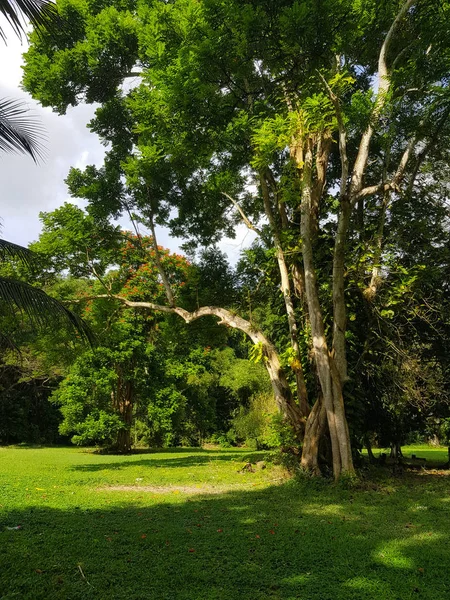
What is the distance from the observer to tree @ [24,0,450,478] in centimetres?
796

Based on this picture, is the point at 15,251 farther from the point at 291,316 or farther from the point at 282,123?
the point at 291,316

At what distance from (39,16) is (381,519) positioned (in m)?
6.57

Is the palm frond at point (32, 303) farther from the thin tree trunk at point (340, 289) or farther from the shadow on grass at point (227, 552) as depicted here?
the thin tree trunk at point (340, 289)

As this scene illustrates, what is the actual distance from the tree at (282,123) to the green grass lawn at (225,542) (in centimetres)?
176

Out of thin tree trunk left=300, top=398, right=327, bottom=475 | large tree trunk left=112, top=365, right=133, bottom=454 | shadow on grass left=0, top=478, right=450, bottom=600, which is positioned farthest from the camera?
large tree trunk left=112, top=365, right=133, bottom=454

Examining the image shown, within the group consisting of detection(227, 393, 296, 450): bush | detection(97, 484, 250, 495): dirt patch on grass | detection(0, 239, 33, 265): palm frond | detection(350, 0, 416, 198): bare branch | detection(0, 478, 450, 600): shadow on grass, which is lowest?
detection(0, 478, 450, 600): shadow on grass

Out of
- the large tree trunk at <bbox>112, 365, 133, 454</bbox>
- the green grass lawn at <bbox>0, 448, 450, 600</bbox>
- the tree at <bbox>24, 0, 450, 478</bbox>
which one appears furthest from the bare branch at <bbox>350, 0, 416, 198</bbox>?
the large tree trunk at <bbox>112, 365, 133, 454</bbox>

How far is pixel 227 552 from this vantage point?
4.36 metres

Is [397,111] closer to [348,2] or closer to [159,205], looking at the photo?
[348,2]

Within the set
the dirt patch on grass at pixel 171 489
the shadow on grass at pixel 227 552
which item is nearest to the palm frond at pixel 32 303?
the shadow on grass at pixel 227 552

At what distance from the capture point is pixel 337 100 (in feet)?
25.2

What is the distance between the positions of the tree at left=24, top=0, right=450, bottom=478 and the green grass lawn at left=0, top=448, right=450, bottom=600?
1760 mm

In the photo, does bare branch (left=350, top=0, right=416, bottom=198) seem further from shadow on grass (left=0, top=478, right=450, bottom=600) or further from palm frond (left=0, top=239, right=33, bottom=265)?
palm frond (left=0, top=239, right=33, bottom=265)

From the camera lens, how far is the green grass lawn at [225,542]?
11.3ft
